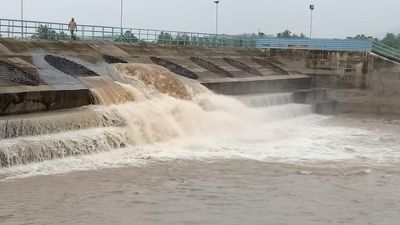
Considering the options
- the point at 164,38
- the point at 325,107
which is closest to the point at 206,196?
the point at 325,107

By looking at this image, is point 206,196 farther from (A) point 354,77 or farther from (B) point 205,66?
(A) point 354,77

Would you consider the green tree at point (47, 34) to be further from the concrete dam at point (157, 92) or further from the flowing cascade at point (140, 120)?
the flowing cascade at point (140, 120)

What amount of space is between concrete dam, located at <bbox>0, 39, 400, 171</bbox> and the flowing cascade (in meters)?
0.03

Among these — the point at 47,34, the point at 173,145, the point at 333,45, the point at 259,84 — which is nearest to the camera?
the point at 173,145

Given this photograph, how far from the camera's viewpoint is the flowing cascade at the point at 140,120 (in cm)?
1155

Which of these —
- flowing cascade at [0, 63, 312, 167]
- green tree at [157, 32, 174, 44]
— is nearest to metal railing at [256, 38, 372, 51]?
green tree at [157, 32, 174, 44]

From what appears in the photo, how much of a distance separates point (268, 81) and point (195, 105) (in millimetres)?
7110

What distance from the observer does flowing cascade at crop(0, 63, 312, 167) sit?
37.9ft

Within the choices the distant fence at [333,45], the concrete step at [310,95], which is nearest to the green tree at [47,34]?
the concrete step at [310,95]

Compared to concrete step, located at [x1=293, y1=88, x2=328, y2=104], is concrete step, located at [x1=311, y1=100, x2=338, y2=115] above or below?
below

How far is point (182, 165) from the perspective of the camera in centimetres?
1216

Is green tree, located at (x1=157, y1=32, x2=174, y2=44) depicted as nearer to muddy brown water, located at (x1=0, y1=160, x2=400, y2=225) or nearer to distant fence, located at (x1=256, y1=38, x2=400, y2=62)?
distant fence, located at (x1=256, y1=38, x2=400, y2=62)

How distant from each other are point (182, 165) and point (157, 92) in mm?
5774

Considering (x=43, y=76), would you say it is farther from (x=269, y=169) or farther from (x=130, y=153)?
(x=269, y=169)
